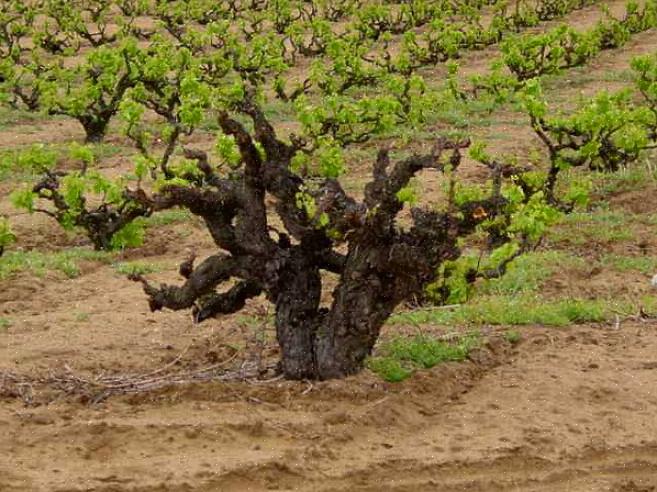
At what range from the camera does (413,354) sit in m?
6.85

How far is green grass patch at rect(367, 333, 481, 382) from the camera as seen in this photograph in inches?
259

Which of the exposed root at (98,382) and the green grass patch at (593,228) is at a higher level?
the green grass patch at (593,228)

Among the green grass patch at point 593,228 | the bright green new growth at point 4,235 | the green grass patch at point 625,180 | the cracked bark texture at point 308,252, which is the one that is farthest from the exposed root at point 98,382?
the green grass patch at point 625,180

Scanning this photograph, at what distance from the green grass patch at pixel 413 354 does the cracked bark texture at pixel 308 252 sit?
220 mm

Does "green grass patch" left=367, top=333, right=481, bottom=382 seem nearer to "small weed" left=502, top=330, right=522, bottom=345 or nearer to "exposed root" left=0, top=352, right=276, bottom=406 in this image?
"small weed" left=502, top=330, right=522, bottom=345

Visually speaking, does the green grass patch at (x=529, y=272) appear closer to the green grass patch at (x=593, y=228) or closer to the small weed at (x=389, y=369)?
the green grass patch at (x=593, y=228)

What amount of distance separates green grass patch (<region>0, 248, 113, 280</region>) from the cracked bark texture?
3195 mm

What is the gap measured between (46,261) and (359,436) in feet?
15.6

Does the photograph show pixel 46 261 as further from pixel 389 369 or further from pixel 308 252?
pixel 389 369

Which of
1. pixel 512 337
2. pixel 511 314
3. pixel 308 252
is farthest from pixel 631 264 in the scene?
pixel 308 252

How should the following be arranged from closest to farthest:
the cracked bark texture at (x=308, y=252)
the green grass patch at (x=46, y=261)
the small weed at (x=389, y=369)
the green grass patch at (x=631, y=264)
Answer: the cracked bark texture at (x=308, y=252) < the small weed at (x=389, y=369) < the green grass patch at (x=631, y=264) < the green grass patch at (x=46, y=261)

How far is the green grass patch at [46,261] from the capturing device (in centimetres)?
947

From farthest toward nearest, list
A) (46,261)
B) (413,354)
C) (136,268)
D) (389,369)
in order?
(46,261) < (136,268) < (413,354) < (389,369)

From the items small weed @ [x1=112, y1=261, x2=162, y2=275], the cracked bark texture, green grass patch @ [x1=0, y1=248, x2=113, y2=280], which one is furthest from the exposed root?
green grass patch @ [x1=0, y1=248, x2=113, y2=280]
